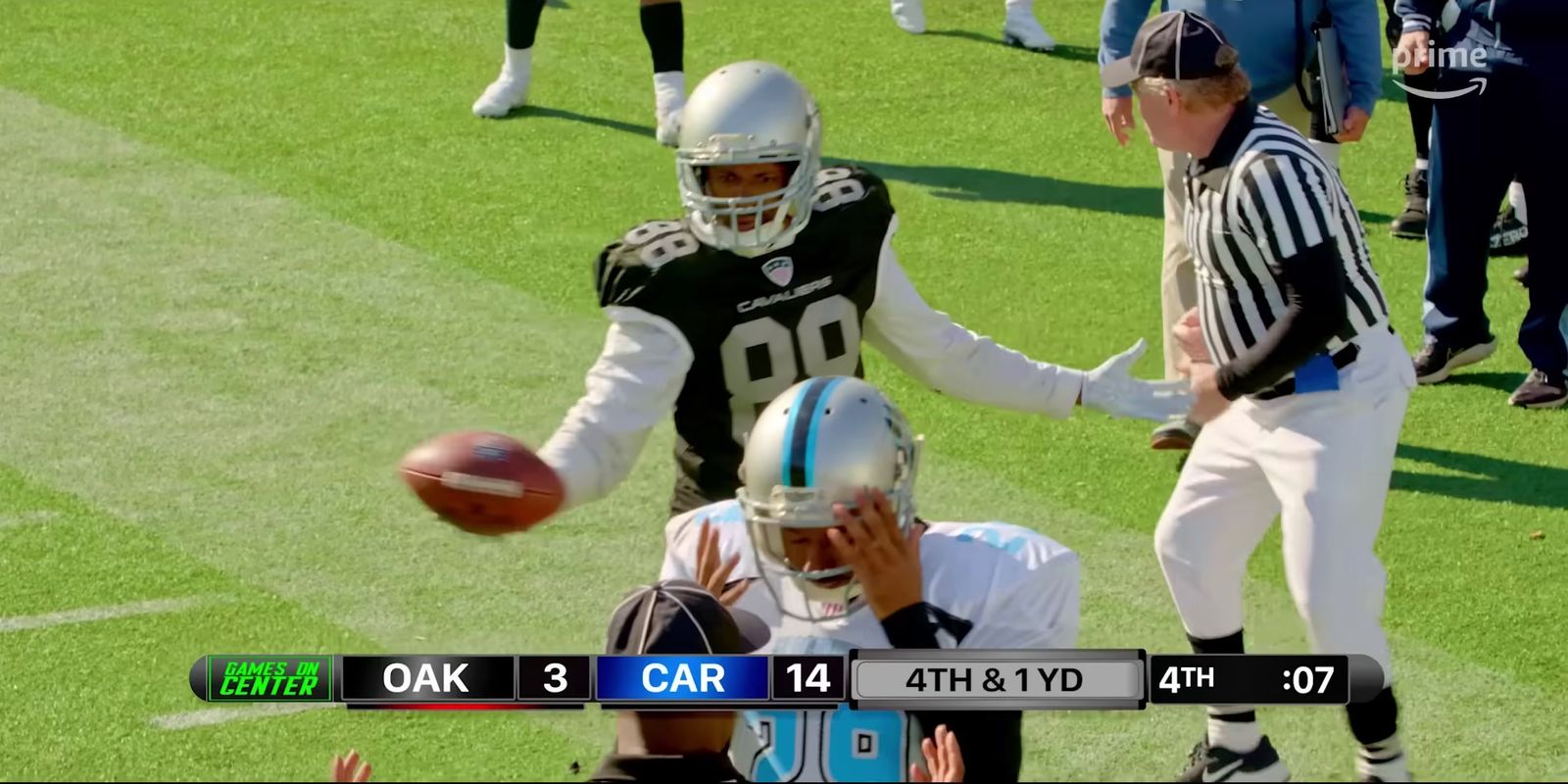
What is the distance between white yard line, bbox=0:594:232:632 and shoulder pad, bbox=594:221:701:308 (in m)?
2.23

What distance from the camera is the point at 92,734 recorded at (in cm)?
568

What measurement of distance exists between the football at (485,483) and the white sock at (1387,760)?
78.6 inches

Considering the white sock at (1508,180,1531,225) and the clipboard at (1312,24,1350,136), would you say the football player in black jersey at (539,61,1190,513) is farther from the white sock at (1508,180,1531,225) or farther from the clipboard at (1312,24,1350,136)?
the white sock at (1508,180,1531,225)

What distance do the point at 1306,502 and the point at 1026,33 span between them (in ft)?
24.1

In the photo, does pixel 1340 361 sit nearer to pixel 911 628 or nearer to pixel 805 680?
pixel 911 628

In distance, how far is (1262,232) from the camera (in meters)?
5.09

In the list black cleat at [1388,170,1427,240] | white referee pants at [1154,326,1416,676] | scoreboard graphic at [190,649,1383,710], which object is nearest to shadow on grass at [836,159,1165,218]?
black cleat at [1388,170,1427,240]

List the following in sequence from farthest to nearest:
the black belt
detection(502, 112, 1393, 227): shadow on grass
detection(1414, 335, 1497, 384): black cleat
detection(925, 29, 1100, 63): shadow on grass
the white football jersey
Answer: detection(925, 29, 1100, 63): shadow on grass, detection(502, 112, 1393, 227): shadow on grass, detection(1414, 335, 1497, 384): black cleat, the black belt, the white football jersey

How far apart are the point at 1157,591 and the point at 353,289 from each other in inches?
147

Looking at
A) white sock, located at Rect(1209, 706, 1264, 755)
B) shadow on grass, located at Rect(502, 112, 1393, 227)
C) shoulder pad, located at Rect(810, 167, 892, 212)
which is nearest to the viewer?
shoulder pad, located at Rect(810, 167, 892, 212)

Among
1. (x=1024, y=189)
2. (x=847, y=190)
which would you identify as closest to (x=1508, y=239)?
(x=1024, y=189)

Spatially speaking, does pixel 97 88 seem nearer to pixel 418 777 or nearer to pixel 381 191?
pixel 381 191

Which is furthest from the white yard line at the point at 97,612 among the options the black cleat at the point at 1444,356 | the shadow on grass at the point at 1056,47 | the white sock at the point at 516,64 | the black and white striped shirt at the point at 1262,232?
the shadow on grass at the point at 1056,47

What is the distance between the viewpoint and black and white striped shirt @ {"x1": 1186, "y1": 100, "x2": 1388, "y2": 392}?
16.6 feet
